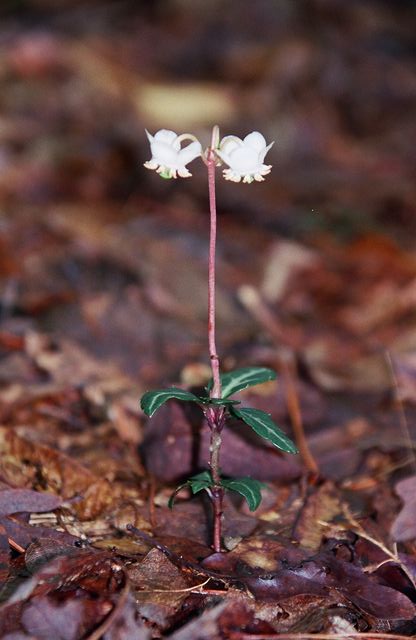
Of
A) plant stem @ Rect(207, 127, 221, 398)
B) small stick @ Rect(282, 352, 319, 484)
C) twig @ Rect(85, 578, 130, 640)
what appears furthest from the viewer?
small stick @ Rect(282, 352, 319, 484)

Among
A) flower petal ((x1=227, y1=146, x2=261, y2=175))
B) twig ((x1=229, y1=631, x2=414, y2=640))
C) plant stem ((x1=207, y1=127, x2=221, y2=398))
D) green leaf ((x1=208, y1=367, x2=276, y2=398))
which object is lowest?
twig ((x1=229, y1=631, x2=414, y2=640))

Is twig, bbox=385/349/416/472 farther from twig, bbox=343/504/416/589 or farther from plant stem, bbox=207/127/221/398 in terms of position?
plant stem, bbox=207/127/221/398

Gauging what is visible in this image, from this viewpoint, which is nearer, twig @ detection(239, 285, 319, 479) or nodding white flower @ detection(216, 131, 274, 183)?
nodding white flower @ detection(216, 131, 274, 183)

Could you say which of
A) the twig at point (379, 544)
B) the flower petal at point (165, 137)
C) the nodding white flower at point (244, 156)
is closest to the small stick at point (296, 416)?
the twig at point (379, 544)

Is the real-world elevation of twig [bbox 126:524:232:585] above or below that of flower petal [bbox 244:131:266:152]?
below

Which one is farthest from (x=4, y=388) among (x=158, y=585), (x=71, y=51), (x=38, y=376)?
(x=71, y=51)

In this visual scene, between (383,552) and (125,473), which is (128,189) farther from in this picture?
(383,552)

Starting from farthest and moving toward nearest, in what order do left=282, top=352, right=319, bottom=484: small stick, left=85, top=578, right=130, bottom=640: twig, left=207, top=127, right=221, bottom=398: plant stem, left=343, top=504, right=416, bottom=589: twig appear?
left=282, top=352, right=319, bottom=484: small stick → left=343, top=504, right=416, bottom=589: twig → left=207, top=127, right=221, bottom=398: plant stem → left=85, top=578, right=130, bottom=640: twig

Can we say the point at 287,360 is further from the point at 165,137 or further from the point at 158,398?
the point at 165,137

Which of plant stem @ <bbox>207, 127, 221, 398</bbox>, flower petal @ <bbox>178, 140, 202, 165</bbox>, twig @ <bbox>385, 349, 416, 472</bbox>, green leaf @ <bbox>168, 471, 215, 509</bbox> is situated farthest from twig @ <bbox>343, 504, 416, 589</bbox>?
flower petal @ <bbox>178, 140, 202, 165</bbox>
